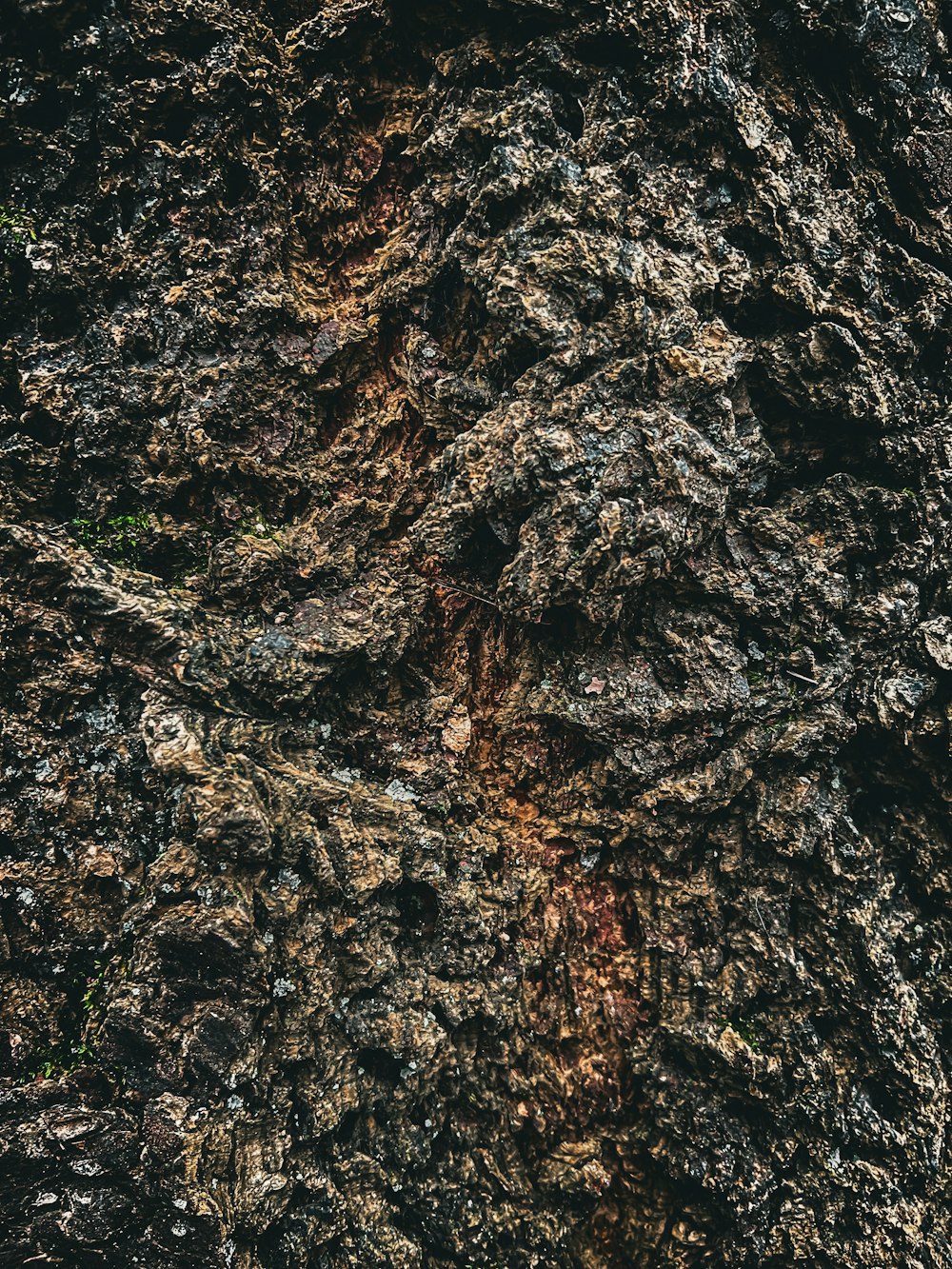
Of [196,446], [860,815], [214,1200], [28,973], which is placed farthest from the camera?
[860,815]

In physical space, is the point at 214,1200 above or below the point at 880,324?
below

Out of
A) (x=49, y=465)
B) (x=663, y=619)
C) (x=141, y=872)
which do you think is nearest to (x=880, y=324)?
(x=663, y=619)

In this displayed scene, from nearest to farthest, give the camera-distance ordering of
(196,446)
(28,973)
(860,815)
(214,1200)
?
(214,1200) < (28,973) < (196,446) < (860,815)

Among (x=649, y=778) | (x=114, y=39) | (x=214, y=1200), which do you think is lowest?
(x=214, y=1200)

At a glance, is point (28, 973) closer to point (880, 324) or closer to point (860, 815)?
point (860, 815)

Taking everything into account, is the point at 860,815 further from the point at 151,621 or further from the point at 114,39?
the point at 114,39

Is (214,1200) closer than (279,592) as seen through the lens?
Yes
